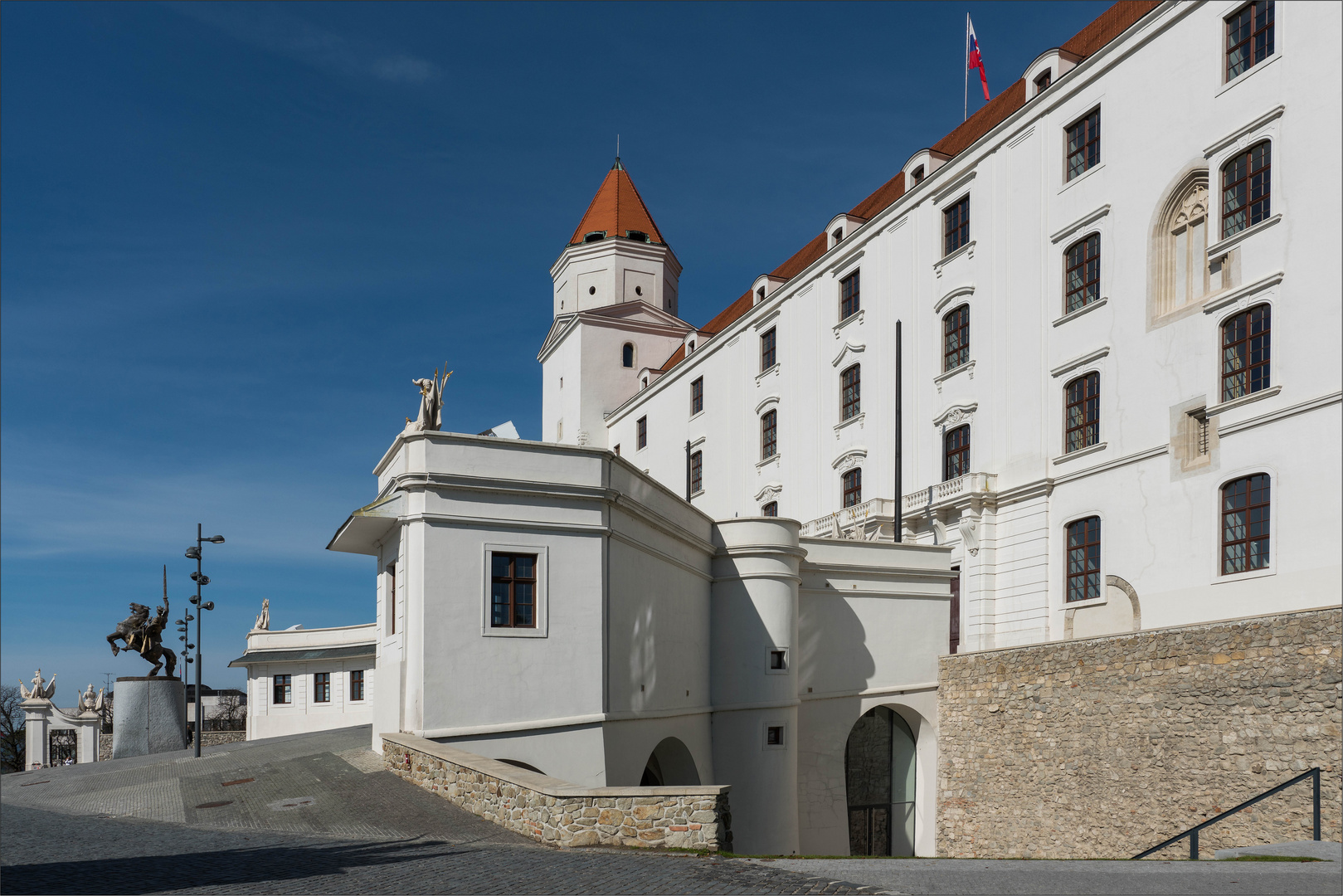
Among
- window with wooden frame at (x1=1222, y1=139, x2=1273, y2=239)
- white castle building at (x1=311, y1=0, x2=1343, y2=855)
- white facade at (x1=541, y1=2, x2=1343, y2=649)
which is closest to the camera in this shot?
white castle building at (x1=311, y1=0, x2=1343, y2=855)

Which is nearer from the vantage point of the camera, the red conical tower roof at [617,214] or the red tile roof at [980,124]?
the red tile roof at [980,124]

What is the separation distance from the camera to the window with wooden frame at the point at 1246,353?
25269 mm

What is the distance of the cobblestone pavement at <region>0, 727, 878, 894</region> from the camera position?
11.0 metres

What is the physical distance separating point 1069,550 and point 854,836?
9213 millimetres

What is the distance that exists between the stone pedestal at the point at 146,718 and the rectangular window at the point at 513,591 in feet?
45.7

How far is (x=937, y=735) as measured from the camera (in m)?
29.6

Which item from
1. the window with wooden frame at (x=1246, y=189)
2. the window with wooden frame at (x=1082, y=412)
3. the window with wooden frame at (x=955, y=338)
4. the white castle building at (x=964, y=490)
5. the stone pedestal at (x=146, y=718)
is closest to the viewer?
the white castle building at (x=964, y=490)

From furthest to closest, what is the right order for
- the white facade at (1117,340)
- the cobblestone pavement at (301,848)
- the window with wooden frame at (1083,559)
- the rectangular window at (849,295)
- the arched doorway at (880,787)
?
the rectangular window at (849,295) → the arched doorway at (880,787) → the window with wooden frame at (1083,559) → the white facade at (1117,340) → the cobblestone pavement at (301,848)

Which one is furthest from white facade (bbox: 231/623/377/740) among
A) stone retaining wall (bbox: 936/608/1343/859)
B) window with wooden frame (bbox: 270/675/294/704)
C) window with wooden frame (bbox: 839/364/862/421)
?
stone retaining wall (bbox: 936/608/1343/859)

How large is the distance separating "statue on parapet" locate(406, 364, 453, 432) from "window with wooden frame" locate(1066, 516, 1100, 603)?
57.5ft

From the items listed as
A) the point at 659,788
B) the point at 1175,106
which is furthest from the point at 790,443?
the point at 659,788

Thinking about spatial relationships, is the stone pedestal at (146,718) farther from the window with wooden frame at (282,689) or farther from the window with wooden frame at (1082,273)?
the window with wooden frame at (1082,273)

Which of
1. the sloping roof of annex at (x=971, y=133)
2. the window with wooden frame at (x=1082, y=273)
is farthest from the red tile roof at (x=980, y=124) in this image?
the window with wooden frame at (x=1082, y=273)

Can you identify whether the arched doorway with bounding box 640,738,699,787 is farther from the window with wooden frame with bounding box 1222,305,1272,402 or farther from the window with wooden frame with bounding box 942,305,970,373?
the window with wooden frame with bounding box 942,305,970,373
